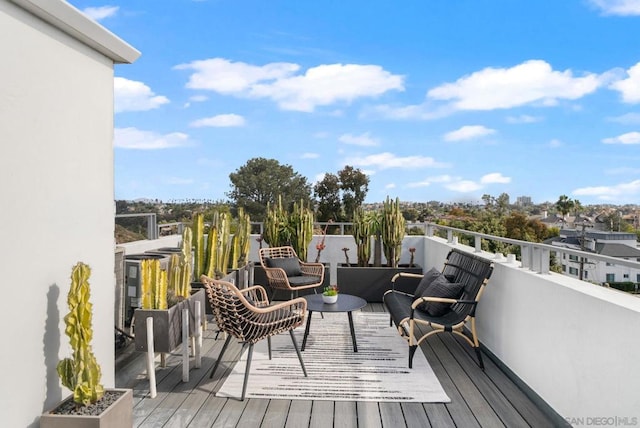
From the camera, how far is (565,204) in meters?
45.9

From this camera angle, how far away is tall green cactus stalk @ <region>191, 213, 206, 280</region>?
487 cm

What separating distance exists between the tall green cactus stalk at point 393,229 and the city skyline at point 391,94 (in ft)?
23.7

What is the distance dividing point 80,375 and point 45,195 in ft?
3.08

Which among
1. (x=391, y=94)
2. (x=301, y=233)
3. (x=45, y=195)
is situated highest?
(x=391, y=94)

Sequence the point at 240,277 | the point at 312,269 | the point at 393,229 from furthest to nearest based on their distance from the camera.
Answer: the point at 393,229 → the point at 312,269 → the point at 240,277

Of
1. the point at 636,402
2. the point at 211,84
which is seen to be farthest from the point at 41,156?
the point at 211,84

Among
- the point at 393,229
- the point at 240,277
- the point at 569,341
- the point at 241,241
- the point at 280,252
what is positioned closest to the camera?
the point at 569,341

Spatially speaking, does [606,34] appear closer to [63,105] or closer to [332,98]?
[332,98]

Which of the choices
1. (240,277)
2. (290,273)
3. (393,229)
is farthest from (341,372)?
(393,229)

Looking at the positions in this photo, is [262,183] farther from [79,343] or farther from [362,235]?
[79,343]

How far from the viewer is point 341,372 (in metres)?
3.66

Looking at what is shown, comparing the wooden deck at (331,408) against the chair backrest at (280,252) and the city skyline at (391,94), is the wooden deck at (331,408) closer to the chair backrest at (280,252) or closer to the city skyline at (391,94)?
the chair backrest at (280,252)

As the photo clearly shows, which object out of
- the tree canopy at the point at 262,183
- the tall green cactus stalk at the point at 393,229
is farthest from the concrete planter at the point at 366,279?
the tree canopy at the point at 262,183

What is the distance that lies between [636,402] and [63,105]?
10.9 ft
